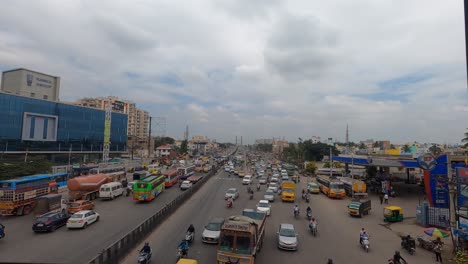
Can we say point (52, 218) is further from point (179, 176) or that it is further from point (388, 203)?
point (388, 203)

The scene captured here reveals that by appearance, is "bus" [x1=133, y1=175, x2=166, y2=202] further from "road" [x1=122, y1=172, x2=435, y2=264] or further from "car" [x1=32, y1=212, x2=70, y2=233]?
"car" [x1=32, y1=212, x2=70, y2=233]

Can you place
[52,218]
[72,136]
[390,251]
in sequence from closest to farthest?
[390,251] → [52,218] → [72,136]

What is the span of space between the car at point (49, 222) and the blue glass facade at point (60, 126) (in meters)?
56.8

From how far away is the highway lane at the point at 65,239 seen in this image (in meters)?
13.5

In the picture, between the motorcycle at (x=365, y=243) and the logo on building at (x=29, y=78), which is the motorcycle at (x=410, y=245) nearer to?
the motorcycle at (x=365, y=243)

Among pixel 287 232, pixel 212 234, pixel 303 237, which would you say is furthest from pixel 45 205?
pixel 303 237

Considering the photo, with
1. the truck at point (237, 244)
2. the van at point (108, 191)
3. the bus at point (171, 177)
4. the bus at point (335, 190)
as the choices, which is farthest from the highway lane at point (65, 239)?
the bus at point (335, 190)

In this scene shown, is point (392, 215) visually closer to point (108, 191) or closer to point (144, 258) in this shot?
point (144, 258)

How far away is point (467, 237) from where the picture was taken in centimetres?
1498

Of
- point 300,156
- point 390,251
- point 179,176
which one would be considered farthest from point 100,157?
point 390,251

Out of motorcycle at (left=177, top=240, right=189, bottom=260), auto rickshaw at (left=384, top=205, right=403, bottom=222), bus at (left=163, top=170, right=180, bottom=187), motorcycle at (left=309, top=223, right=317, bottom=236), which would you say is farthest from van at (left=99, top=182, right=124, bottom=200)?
auto rickshaw at (left=384, top=205, right=403, bottom=222)

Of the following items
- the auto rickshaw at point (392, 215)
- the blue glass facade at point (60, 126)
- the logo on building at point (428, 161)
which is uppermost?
the blue glass facade at point (60, 126)

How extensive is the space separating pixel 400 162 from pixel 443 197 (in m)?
13.4

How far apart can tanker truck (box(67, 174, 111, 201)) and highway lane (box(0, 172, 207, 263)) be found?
16.8ft
